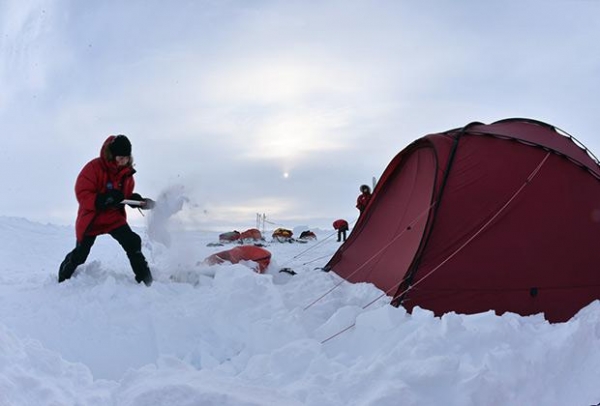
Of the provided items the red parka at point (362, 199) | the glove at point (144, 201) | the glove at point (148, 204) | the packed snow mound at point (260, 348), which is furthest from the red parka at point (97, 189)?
the red parka at point (362, 199)

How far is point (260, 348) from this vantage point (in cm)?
402

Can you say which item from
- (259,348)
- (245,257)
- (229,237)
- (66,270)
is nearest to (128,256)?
(66,270)

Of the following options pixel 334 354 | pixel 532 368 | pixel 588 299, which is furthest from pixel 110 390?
pixel 588 299

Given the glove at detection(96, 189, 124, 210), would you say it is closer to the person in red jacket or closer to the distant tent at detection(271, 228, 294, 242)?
the person in red jacket

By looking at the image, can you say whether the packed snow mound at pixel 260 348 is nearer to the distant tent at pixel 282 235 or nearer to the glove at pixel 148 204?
the glove at pixel 148 204

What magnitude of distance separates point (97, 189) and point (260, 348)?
2.84 metres

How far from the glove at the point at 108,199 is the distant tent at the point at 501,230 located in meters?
3.10

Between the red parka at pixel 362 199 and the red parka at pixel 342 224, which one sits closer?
the red parka at pixel 362 199

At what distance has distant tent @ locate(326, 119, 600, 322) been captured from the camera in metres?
4.89

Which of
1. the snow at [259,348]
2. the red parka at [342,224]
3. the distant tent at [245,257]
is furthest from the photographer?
the red parka at [342,224]

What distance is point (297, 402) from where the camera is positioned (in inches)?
106

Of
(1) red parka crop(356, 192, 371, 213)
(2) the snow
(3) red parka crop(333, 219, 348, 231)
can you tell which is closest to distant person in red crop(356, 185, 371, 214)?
(1) red parka crop(356, 192, 371, 213)

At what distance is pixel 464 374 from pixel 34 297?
419 cm

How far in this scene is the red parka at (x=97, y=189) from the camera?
18.2 ft
